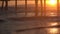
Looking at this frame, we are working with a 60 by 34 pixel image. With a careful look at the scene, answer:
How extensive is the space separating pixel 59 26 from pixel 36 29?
1.27 m

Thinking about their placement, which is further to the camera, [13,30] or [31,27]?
[31,27]

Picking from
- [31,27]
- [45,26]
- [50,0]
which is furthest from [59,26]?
[50,0]

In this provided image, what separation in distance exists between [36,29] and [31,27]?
0.42 meters

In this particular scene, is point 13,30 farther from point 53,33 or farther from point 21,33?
point 53,33

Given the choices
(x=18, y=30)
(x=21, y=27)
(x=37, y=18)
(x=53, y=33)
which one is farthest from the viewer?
(x=37, y=18)

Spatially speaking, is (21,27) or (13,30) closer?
(13,30)

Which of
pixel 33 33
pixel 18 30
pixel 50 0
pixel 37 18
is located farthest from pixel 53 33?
pixel 50 0

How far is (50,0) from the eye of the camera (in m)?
26.6

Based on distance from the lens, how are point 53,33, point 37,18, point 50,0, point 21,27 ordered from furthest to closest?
point 50,0 → point 37,18 → point 21,27 → point 53,33

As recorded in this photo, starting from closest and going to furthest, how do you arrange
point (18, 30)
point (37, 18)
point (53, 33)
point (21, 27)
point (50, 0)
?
point (53, 33), point (18, 30), point (21, 27), point (37, 18), point (50, 0)

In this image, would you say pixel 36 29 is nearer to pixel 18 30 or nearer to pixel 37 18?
pixel 18 30

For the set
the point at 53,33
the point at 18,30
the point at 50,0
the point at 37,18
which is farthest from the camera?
the point at 50,0

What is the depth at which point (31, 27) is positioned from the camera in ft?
33.9

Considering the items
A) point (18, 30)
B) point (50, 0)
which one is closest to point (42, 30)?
point (18, 30)
